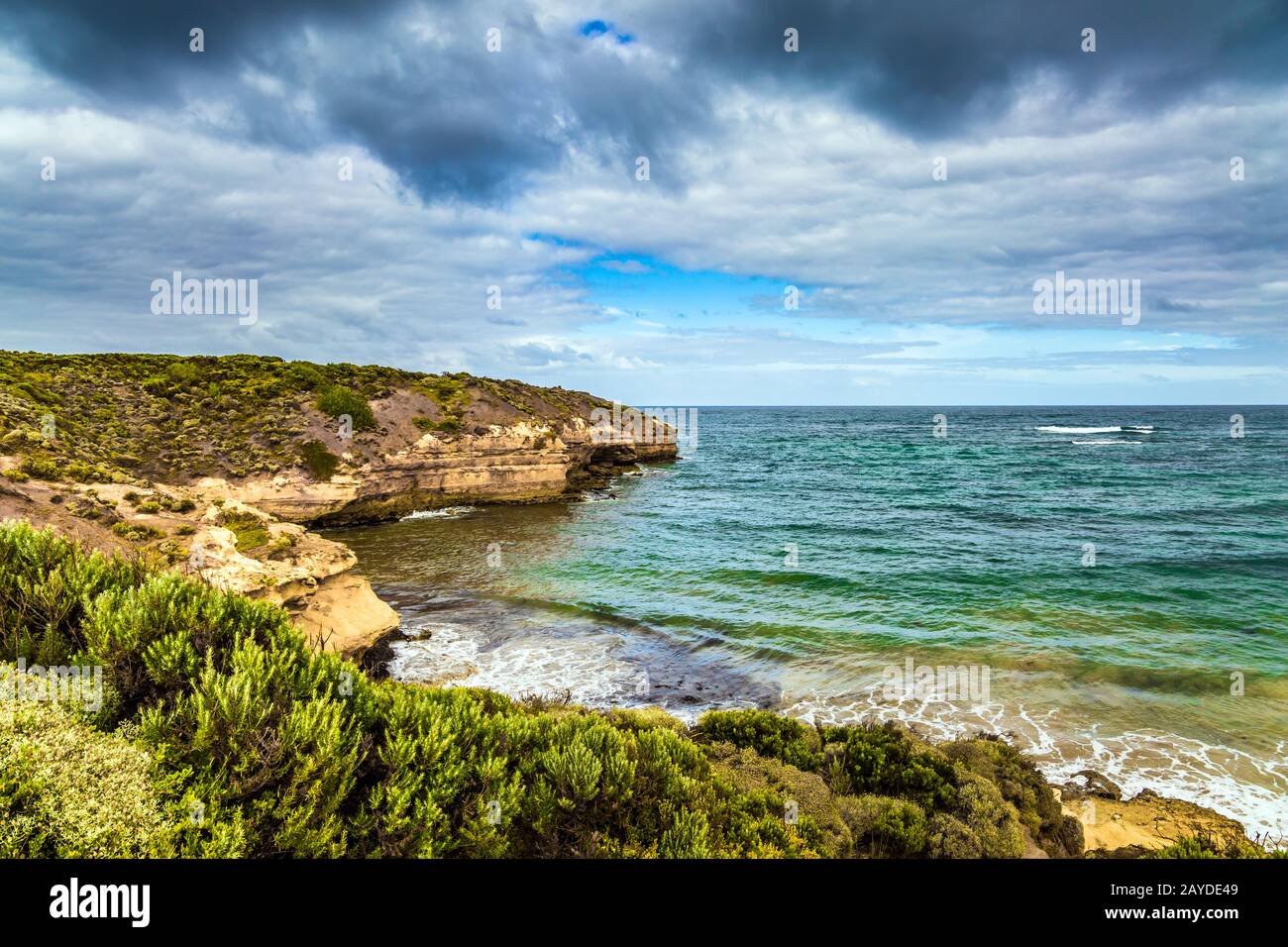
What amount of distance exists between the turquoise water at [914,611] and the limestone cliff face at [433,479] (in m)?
2.90

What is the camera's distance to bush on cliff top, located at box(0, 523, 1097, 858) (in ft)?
16.5

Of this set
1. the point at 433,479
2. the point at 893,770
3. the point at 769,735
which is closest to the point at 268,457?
the point at 433,479

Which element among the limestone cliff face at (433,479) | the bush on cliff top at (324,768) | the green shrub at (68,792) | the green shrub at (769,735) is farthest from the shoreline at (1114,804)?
the limestone cliff face at (433,479)

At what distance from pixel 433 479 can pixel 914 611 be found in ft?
111

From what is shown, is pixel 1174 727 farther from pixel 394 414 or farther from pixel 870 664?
pixel 394 414

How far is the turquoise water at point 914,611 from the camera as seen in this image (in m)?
15.1

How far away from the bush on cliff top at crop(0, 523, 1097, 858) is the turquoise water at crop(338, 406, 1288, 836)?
7841 mm

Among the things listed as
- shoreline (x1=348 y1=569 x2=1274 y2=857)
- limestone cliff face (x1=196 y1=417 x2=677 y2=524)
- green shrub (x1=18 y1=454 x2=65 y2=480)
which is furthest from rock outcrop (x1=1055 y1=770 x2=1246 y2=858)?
limestone cliff face (x1=196 y1=417 x2=677 y2=524)

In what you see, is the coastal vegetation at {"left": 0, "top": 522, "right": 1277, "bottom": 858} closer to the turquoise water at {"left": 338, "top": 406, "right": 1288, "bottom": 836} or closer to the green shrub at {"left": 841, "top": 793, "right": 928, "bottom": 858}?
the green shrub at {"left": 841, "top": 793, "right": 928, "bottom": 858}

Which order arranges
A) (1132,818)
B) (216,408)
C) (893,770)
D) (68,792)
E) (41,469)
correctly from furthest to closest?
1. (216,408)
2. (41,469)
3. (1132,818)
4. (893,770)
5. (68,792)

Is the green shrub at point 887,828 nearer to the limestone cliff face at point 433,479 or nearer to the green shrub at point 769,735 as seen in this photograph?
the green shrub at point 769,735

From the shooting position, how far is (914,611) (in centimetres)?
2289

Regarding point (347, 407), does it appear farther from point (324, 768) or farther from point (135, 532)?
point (324, 768)

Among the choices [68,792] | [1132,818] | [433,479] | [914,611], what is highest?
[433,479]
